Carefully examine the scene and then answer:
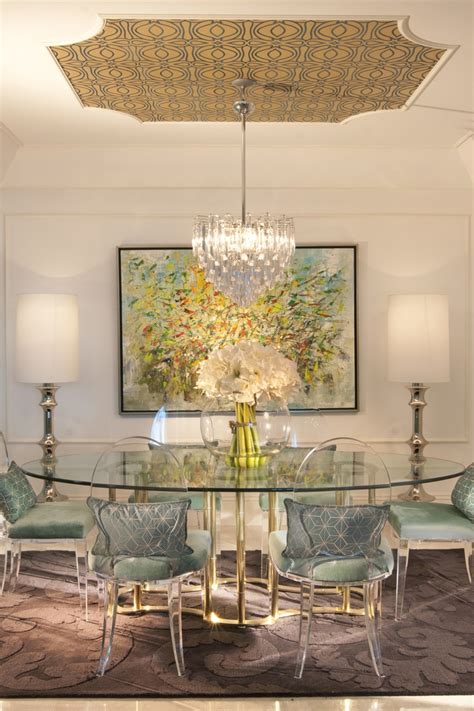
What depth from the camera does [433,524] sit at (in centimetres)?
362

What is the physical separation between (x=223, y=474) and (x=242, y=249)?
1303mm

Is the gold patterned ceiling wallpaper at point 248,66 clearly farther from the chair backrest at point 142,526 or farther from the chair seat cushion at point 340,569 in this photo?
the chair seat cushion at point 340,569

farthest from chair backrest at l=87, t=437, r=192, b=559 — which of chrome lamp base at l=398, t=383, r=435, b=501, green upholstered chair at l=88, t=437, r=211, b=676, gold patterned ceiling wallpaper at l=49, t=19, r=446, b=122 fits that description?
chrome lamp base at l=398, t=383, r=435, b=501

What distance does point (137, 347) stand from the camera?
535 centimetres

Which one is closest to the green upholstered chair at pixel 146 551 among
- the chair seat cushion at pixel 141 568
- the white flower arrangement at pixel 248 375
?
the chair seat cushion at pixel 141 568

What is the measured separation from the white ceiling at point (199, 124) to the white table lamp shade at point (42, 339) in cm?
116

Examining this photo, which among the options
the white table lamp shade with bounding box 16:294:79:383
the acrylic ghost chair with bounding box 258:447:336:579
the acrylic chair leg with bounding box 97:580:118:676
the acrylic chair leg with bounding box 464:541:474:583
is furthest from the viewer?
the white table lamp shade with bounding box 16:294:79:383

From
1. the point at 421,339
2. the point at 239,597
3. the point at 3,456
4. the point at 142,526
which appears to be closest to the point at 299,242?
the point at 421,339

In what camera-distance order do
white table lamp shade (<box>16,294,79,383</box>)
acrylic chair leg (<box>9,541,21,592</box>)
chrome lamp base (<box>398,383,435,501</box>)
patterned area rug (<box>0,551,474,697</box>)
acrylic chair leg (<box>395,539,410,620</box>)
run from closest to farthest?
1. patterned area rug (<box>0,551,474,697</box>)
2. acrylic chair leg (<box>395,539,410,620</box>)
3. acrylic chair leg (<box>9,541,21,592</box>)
4. white table lamp shade (<box>16,294,79,383</box>)
5. chrome lamp base (<box>398,383,435,501</box>)

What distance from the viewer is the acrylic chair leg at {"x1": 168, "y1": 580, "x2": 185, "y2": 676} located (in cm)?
296

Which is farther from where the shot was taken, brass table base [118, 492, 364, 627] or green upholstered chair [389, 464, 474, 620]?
green upholstered chair [389, 464, 474, 620]

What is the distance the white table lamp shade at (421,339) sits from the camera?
16.0 feet

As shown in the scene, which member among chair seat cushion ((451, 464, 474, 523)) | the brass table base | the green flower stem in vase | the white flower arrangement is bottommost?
the brass table base

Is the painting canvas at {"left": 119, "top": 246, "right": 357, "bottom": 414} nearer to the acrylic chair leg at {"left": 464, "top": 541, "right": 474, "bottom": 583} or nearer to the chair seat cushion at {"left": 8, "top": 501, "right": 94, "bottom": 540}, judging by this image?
the acrylic chair leg at {"left": 464, "top": 541, "right": 474, "bottom": 583}
